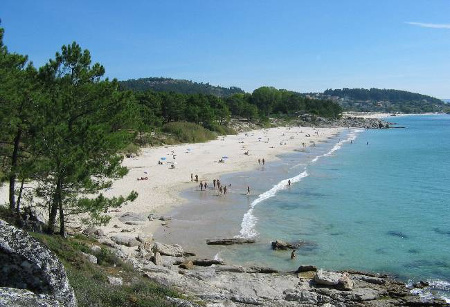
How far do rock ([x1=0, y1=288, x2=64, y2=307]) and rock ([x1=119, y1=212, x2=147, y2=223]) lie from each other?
2236cm

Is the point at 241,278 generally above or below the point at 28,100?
below

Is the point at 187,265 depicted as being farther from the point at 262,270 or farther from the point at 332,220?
the point at 332,220

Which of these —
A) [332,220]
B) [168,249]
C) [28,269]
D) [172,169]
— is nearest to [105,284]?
[28,269]

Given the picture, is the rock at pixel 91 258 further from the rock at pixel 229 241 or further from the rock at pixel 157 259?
the rock at pixel 229 241

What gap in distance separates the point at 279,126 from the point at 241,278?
11953 centimetres

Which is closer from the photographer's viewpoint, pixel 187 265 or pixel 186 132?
pixel 187 265

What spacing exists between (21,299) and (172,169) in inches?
1711

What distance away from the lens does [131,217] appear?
2806 centimetres

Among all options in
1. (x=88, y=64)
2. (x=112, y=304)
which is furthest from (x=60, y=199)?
(x=112, y=304)

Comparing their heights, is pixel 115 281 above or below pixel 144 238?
above

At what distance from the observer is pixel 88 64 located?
746 inches

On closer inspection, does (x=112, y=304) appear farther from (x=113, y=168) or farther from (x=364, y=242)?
(x=364, y=242)

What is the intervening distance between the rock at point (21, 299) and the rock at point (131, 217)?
2236 cm

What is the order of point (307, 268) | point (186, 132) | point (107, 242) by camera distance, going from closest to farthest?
point (307, 268) → point (107, 242) → point (186, 132)
